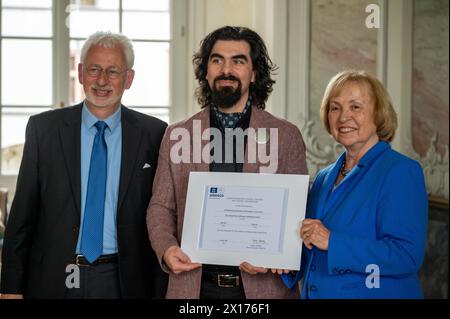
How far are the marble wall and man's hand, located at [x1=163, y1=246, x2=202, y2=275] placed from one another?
6.63ft

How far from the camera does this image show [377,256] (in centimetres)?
164

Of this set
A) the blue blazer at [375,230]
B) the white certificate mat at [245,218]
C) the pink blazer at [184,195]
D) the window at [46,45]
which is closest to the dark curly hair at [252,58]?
the pink blazer at [184,195]

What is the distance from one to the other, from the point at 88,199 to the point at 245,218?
0.52 meters

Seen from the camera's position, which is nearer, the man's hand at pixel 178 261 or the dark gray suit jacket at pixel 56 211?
the man's hand at pixel 178 261

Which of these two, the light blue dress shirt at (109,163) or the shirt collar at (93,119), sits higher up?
the shirt collar at (93,119)

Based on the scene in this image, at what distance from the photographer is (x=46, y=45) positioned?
→ 4.37 m

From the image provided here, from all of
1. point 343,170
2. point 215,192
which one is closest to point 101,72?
point 215,192

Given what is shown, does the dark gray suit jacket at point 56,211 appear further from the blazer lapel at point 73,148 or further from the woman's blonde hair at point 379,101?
the woman's blonde hair at point 379,101

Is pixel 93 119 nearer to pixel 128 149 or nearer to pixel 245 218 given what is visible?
pixel 128 149

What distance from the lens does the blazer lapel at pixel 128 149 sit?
2080mm

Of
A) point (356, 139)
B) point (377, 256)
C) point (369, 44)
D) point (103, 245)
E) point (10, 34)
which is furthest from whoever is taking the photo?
point (10, 34)
